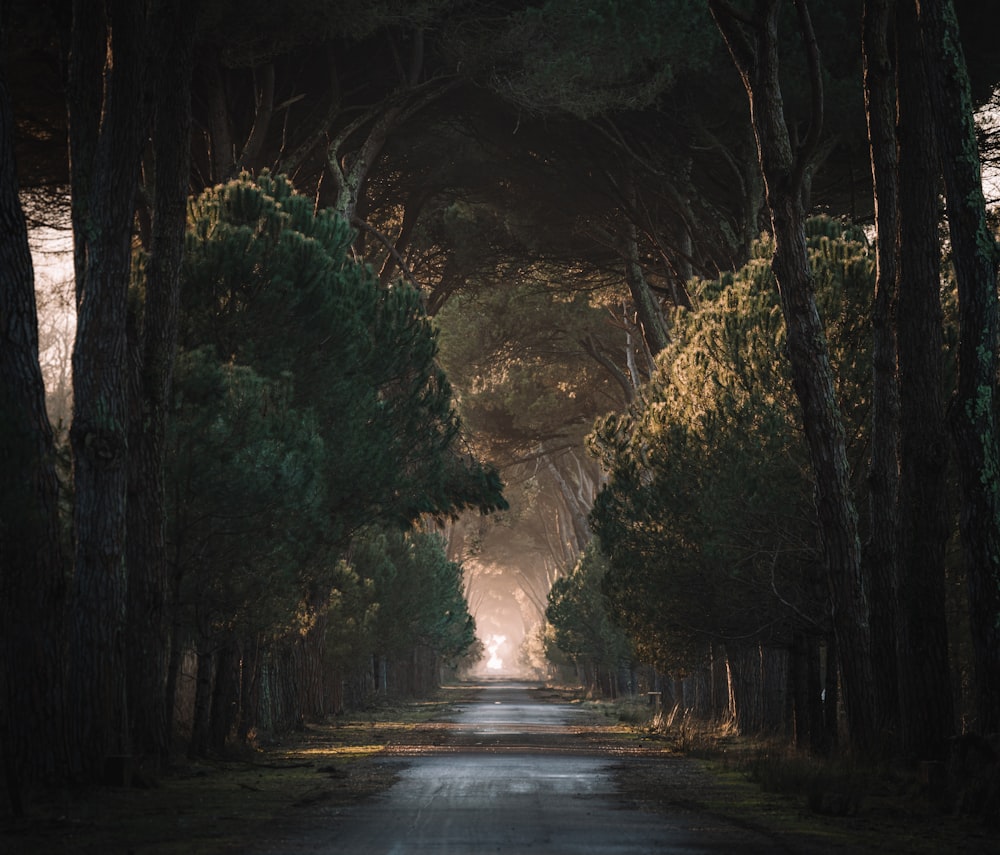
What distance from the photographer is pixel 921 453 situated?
14688 millimetres

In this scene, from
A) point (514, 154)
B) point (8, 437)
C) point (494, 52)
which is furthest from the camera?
point (514, 154)

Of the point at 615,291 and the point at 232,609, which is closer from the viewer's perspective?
the point at 232,609

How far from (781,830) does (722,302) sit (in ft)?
40.7

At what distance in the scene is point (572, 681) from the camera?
95.7m

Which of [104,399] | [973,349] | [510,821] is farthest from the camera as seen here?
[104,399]

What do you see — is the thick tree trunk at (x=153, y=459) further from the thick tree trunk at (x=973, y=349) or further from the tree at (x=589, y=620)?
the tree at (x=589, y=620)

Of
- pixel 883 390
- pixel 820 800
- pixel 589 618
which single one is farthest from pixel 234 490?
pixel 589 618

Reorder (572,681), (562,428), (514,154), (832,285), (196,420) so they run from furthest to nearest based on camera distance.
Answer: (572,681), (562,428), (514,154), (832,285), (196,420)

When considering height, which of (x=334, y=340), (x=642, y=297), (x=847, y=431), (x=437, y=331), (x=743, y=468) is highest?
(x=642, y=297)

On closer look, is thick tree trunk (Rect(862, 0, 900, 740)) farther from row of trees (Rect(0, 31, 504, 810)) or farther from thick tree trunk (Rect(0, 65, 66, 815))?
thick tree trunk (Rect(0, 65, 66, 815))

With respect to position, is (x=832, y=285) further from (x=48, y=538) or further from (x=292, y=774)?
(x=48, y=538)

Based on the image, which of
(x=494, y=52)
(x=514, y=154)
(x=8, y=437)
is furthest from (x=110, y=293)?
(x=514, y=154)

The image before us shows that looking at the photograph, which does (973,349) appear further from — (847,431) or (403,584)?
(403,584)

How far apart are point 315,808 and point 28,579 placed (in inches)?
140
